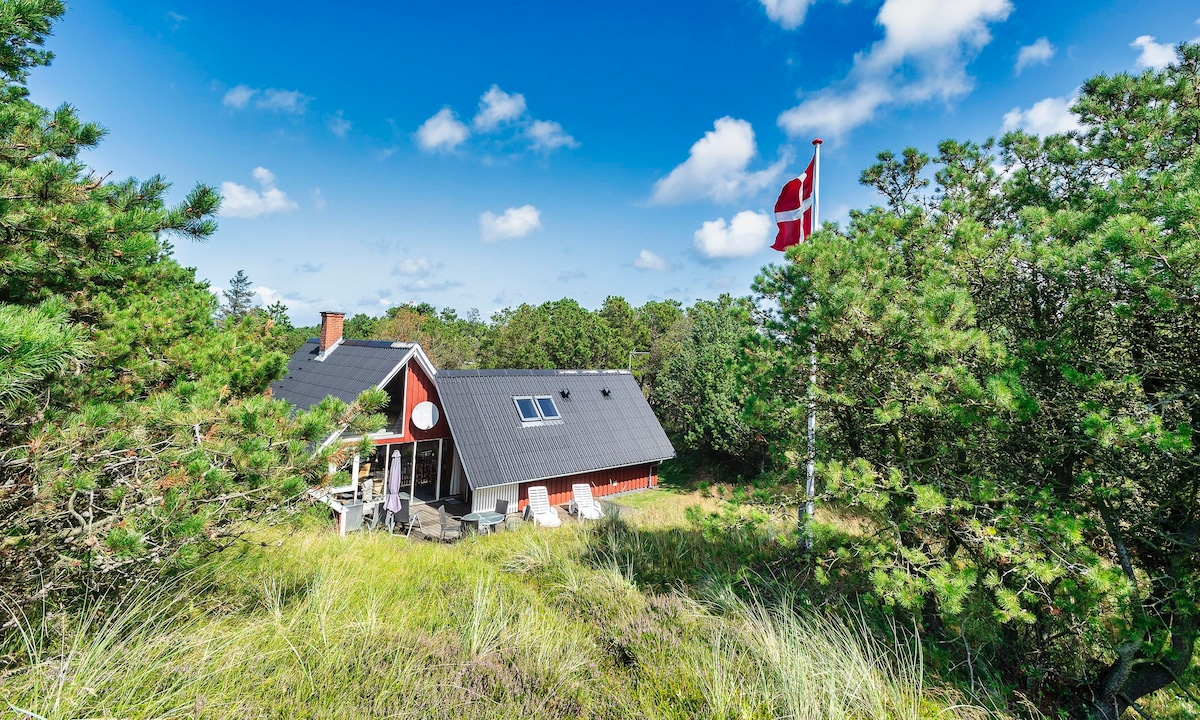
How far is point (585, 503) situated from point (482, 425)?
3982mm

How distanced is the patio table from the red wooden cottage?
1.10m

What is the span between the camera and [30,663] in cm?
267

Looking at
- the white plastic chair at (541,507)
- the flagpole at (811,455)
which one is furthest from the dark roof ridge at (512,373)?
the flagpole at (811,455)

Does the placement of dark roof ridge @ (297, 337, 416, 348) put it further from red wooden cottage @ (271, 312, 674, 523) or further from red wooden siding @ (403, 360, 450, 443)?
red wooden siding @ (403, 360, 450, 443)

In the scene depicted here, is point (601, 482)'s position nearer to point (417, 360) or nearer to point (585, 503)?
point (585, 503)

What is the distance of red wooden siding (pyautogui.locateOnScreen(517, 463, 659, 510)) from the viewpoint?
15.5 m

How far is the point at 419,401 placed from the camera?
14281 millimetres

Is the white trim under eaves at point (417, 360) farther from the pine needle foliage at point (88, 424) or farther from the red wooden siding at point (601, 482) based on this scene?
the pine needle foliage at point (88, 424)

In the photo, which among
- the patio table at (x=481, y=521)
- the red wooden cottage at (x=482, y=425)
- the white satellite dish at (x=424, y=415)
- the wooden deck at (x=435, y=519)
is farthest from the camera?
the white satellite dish at (x=424, y=415)

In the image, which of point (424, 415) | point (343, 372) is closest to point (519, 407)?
point (424, 415)

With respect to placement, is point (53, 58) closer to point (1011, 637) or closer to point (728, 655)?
point (728, 655)

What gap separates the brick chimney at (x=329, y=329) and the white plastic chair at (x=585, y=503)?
10329 millimetres

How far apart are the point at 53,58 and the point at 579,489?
548 inches

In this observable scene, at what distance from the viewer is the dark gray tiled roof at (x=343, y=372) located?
43.4 feet
